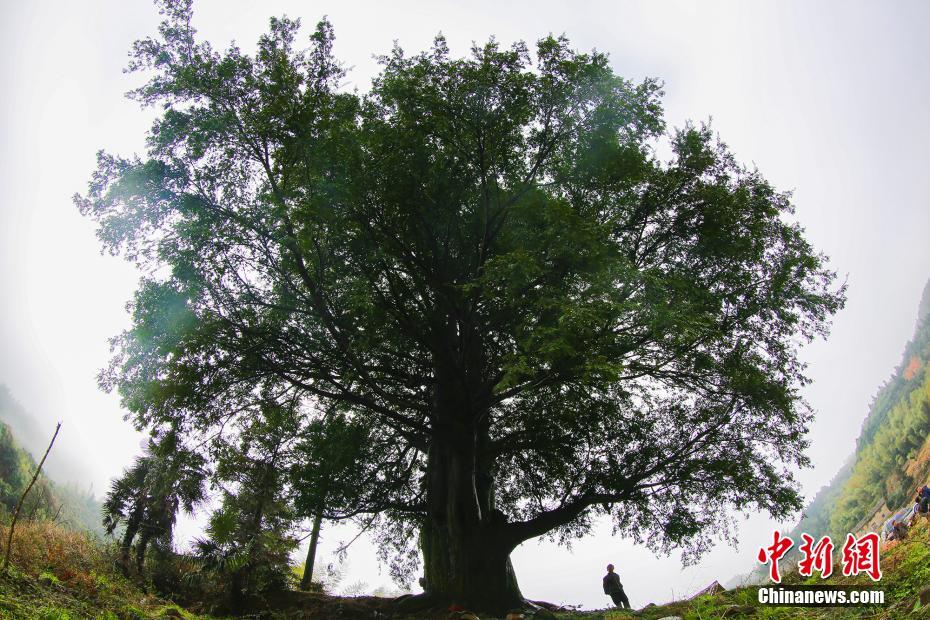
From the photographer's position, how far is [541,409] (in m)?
13.6

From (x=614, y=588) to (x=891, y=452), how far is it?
767 inches

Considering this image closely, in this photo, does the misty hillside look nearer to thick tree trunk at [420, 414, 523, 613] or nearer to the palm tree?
thick tree trunk at [420, 414, 523, 613]

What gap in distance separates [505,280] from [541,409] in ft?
17.3

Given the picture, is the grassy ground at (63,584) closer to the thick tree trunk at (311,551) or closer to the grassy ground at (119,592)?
the grassy ground at (119,592)

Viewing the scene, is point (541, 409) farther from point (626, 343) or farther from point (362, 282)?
point (362, 282)

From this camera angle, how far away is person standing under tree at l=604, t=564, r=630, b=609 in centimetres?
1242

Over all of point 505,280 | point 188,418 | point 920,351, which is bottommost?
point 188,418

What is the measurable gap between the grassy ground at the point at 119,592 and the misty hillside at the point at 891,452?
1118cm

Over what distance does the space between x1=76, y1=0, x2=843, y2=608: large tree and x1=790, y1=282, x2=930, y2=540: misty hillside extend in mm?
7411

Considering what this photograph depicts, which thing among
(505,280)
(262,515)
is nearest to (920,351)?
(505,280)

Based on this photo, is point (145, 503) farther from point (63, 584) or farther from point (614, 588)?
point (614, 588)

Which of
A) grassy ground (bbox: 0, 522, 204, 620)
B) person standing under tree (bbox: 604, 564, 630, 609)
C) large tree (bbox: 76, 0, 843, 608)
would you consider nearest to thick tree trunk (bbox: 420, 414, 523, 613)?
large tree (bbox: 76, 0, 843, 608)

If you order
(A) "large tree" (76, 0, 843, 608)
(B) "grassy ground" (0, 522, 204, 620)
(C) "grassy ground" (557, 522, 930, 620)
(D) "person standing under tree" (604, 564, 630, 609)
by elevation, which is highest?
(A) "large tree" (76, 0, 843, 608)

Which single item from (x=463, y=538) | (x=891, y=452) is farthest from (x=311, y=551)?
(x=891, y=452)
